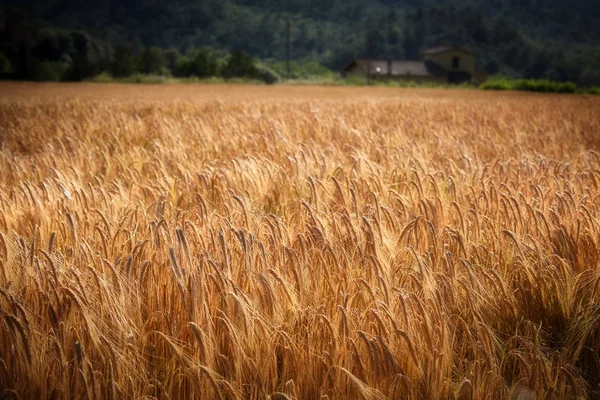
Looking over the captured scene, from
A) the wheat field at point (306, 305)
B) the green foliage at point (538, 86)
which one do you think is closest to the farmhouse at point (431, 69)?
the green foliage at point (538, 86)

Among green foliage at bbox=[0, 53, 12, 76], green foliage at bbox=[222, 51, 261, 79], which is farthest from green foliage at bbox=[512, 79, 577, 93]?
green foliage at bbox=[0, 53, 12, 76]

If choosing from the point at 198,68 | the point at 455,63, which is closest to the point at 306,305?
the point at 198,68

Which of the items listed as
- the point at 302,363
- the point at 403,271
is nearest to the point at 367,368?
the point at 302,363

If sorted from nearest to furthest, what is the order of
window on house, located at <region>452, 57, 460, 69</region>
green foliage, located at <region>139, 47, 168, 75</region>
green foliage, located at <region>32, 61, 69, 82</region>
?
green foliage, located at <region>32, 61, 69, 82</region> < green foliage, located at <region>139, 47, 168, 75</region> < window on house, located at <region>452, 57, 460, 69</region>

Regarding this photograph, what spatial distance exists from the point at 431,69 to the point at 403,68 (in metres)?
4.77

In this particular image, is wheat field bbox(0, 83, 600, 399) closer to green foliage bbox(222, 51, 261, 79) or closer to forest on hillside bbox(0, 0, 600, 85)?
forest on hillside bbox(0, 0, 600, 85)

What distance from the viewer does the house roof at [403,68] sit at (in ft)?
311

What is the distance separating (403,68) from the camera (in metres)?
96.4

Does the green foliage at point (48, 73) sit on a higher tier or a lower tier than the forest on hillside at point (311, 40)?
lower

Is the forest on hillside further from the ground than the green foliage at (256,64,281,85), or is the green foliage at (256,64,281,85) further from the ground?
the forest on hillside

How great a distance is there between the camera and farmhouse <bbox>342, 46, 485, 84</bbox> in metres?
94.5

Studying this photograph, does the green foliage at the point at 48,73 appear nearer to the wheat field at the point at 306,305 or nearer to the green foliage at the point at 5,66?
the green foliage at the point at 5,66

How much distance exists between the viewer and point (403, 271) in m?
2.22

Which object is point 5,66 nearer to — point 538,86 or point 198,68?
point 198,68
